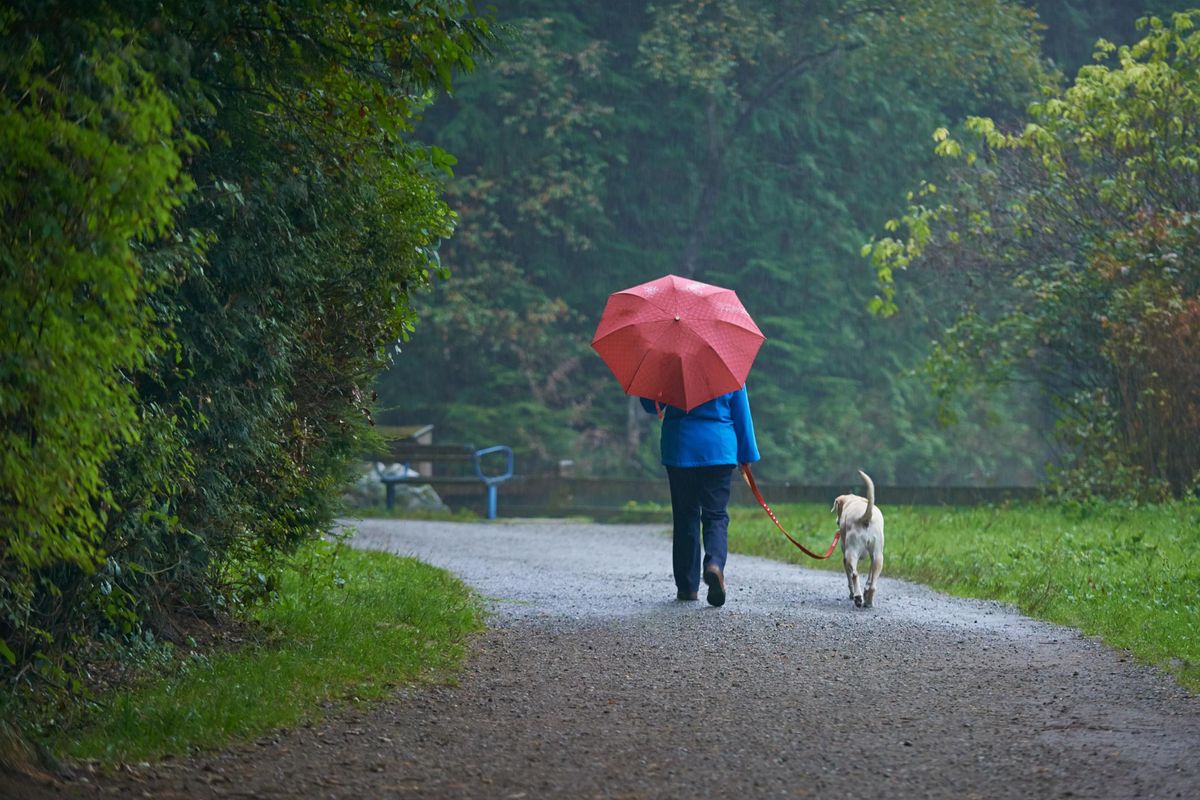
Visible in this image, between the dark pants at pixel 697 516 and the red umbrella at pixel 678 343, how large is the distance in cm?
57

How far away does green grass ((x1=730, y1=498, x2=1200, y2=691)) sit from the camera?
885cm

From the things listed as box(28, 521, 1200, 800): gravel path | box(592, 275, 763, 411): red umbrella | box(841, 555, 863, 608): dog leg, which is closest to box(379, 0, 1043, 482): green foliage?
box(592, 275, 763, 411): red umbrella

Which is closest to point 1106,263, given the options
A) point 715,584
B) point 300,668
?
point 715,584

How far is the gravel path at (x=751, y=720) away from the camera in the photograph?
17.1 feet

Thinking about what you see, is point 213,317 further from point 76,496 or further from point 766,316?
point 766,316

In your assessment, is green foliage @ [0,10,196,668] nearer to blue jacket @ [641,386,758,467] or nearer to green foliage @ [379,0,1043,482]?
blue jacket @ [641,386,758,467]

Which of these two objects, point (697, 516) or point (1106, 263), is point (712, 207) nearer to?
point (1106, 263)

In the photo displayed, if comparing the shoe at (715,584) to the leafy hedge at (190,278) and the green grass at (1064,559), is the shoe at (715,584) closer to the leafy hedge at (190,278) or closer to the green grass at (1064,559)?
the green grass at (1064,559)

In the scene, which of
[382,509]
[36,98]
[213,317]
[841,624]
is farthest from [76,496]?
[382,509]

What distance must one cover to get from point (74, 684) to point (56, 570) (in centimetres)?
55

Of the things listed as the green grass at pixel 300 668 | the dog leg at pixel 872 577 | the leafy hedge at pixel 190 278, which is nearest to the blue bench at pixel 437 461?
the green grass at pixel 300 668

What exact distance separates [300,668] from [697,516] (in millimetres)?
3782

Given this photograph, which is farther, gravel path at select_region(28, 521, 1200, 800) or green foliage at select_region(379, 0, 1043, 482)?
green foliage at select_region(379, 0, 1043, 482)

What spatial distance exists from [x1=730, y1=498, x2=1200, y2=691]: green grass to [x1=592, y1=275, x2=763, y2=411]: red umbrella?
8.26ft
